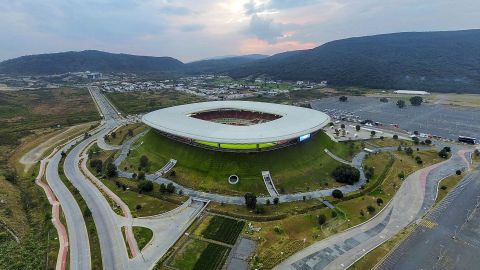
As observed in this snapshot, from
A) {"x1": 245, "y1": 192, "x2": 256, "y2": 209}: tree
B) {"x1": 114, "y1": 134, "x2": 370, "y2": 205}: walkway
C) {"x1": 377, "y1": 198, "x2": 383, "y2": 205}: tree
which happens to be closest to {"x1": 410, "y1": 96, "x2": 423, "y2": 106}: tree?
{"x1": 114, "y1": 134, "x2": 370, "y2": 205}: walkway

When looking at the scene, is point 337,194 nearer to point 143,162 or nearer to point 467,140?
point 143,162

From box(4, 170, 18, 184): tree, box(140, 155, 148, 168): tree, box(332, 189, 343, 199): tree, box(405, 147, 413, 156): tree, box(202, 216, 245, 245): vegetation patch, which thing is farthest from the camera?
box(405, 147, 413, 156): tree

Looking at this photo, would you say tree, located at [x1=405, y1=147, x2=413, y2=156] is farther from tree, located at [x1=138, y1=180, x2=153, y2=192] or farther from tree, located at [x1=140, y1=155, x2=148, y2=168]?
tree, located at [x1=140, y1=155, x2=148, y2=168]

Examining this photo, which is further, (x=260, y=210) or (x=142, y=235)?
(x=260, y=210)

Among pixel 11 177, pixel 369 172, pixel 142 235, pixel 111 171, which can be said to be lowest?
pixel 142 235

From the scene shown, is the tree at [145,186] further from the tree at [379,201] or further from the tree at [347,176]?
the tree at [379,201]

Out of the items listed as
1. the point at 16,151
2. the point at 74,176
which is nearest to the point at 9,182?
the point at 74,176

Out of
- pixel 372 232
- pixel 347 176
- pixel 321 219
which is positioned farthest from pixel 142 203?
pixel 347 176
